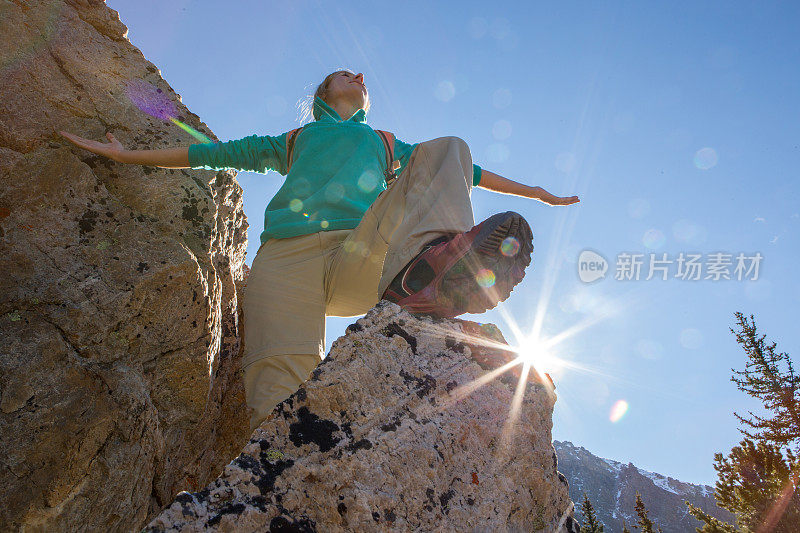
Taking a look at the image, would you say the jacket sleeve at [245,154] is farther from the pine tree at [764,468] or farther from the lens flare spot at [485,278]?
the pine tree at [764,468]

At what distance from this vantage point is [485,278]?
81.4 inches

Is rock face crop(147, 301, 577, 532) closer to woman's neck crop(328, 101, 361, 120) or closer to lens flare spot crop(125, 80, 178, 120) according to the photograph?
woman's neck crop(328, 101, 361, 120)

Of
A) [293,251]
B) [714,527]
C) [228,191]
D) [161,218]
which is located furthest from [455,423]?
[714,527]

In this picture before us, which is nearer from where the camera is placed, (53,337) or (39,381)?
(39,381)

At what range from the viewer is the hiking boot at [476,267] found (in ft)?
6.73

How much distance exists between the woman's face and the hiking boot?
246cm

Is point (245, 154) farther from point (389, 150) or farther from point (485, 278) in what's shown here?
point (485, 278)

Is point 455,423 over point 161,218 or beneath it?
beneath

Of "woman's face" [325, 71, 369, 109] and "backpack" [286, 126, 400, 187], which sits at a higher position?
"woman's face" [325, 71, 369, 109]

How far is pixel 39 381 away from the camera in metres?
2.24

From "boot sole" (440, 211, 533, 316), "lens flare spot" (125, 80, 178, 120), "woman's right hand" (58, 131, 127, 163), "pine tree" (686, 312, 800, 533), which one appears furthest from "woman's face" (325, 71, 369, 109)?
"pine tree" (686, 312, 800, 533)

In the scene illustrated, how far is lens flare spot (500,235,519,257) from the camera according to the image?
2.07 m

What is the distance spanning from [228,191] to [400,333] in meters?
2.34

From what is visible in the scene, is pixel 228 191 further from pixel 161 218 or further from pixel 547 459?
pixel 547 459
